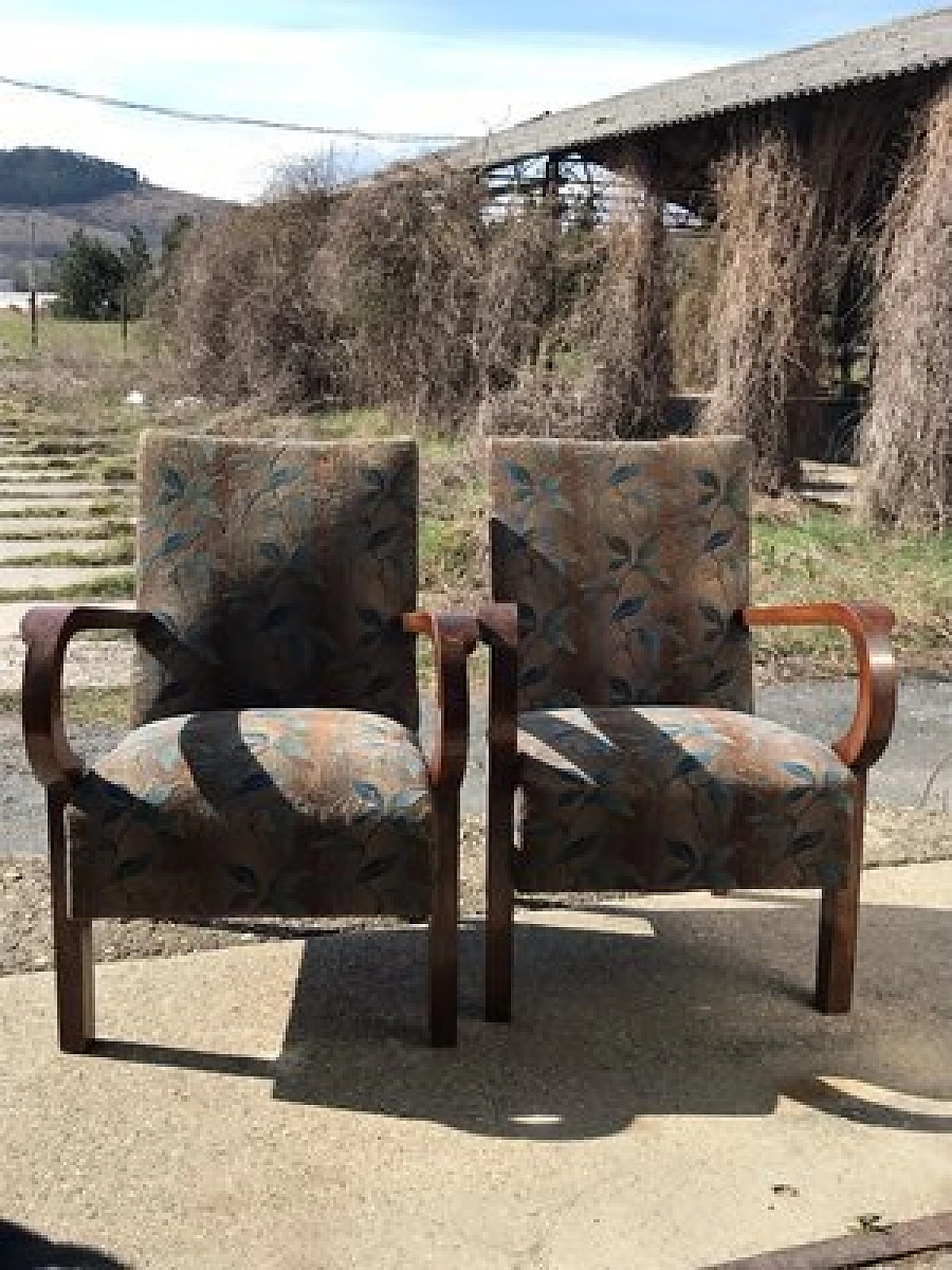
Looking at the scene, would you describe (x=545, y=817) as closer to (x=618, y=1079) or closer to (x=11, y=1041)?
(x=618, y=1079)

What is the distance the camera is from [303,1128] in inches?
101

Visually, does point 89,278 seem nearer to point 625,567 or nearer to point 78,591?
point 78,591

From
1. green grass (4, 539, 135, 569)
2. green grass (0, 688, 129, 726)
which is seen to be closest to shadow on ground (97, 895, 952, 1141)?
green grass (0, 688, 129, 726)

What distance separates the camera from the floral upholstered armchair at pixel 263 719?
2652mm

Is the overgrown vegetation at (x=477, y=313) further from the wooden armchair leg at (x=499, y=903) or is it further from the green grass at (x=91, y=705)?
the wooden armchair leg at (x=499, y=903)

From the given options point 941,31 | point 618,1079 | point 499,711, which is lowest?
point 618,1079

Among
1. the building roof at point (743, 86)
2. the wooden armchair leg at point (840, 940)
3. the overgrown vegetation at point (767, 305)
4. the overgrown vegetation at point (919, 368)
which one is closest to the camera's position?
the wooden armchair leg at point (840, 940)

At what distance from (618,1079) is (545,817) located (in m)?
0.50

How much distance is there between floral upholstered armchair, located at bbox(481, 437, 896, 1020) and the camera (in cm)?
284

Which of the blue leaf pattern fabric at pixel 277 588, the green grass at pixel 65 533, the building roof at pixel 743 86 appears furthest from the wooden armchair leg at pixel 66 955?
the building roof at pixel 743 86

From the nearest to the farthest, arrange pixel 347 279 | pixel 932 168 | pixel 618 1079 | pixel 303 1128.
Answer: pixel 303 1128 < pixel 618 1079 < pixel 932 168 < pixel 347 279

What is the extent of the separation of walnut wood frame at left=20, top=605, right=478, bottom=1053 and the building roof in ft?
30.2

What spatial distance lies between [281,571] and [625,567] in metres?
0.81

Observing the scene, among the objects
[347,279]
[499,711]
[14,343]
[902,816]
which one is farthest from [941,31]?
[14,343]
